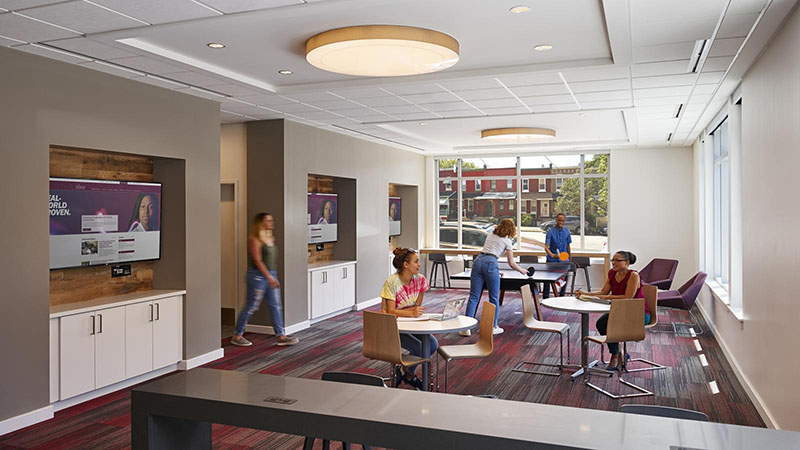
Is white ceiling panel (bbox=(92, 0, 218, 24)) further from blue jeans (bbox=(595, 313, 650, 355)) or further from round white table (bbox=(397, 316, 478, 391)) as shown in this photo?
blue jeans (bbox=(595, 313, 650, 355))

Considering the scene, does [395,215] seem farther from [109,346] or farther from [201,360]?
[109,346]

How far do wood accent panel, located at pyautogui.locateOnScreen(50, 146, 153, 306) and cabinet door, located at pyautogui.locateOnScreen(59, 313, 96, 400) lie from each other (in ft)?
1.71

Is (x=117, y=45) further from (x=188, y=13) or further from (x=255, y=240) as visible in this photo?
(x=255, y=240)

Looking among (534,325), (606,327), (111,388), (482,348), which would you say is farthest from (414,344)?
(111,388)

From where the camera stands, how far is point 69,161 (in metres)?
5.92

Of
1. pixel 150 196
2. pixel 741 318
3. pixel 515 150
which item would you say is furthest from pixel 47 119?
pixel 515 150

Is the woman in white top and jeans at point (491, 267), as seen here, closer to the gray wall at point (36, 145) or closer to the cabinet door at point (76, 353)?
the gray wall at point (36, 145)

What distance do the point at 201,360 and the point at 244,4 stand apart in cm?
445

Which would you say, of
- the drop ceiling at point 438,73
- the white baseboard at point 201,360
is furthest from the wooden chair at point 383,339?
the white baseboard at point 201,360

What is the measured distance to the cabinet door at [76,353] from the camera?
537 cm

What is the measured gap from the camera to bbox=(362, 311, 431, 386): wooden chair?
498 cm

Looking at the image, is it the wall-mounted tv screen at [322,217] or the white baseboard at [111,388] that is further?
the wall-mounted tv screen at [322,217]

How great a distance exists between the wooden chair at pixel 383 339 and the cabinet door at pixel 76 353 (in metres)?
2.55

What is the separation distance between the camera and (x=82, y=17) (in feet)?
13.9
